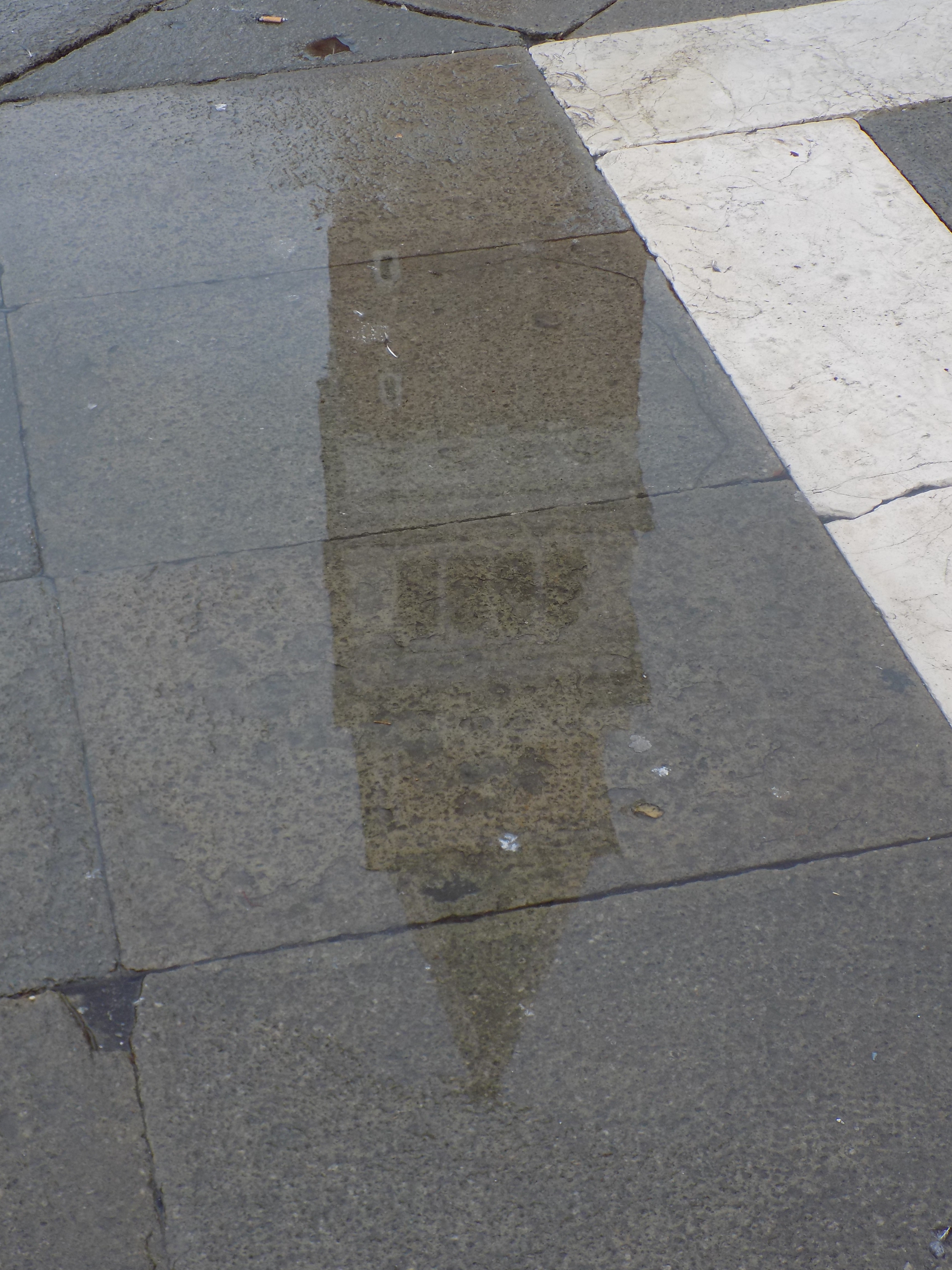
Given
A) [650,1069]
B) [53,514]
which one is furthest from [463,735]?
[53,514]

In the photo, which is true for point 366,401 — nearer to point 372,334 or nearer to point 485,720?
point 372,334

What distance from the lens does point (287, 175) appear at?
204 inches

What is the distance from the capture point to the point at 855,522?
3.54 metres

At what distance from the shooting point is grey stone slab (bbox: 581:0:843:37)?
20.5ft

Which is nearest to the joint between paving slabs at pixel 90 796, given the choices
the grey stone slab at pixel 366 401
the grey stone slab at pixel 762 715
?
the grey stone slab at pixel 366 401

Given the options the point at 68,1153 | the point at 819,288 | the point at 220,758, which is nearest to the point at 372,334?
the point at 819,288

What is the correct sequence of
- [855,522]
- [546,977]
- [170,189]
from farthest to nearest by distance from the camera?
[170,189] < [855,522] < [546,977]

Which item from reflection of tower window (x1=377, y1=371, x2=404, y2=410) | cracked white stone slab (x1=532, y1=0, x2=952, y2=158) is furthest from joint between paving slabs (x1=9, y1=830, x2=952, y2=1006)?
cracked white stone slab (x1=532, y1=0, x2=952, y2=158)

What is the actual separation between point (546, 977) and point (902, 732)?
3.78 feet

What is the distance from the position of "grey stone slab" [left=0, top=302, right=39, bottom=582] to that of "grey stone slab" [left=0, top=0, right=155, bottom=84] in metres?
2.93

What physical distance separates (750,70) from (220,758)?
15.4 ft

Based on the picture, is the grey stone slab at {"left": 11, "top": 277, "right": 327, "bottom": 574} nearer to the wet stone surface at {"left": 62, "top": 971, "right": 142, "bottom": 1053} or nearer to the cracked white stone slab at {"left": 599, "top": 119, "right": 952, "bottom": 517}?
the wet stone surface at {"left": 62, "top": 971, "right": 142, "bottom": 1053}

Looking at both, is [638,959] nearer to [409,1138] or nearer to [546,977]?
[546,977]

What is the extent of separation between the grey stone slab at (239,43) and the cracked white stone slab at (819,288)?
172 centimetres
